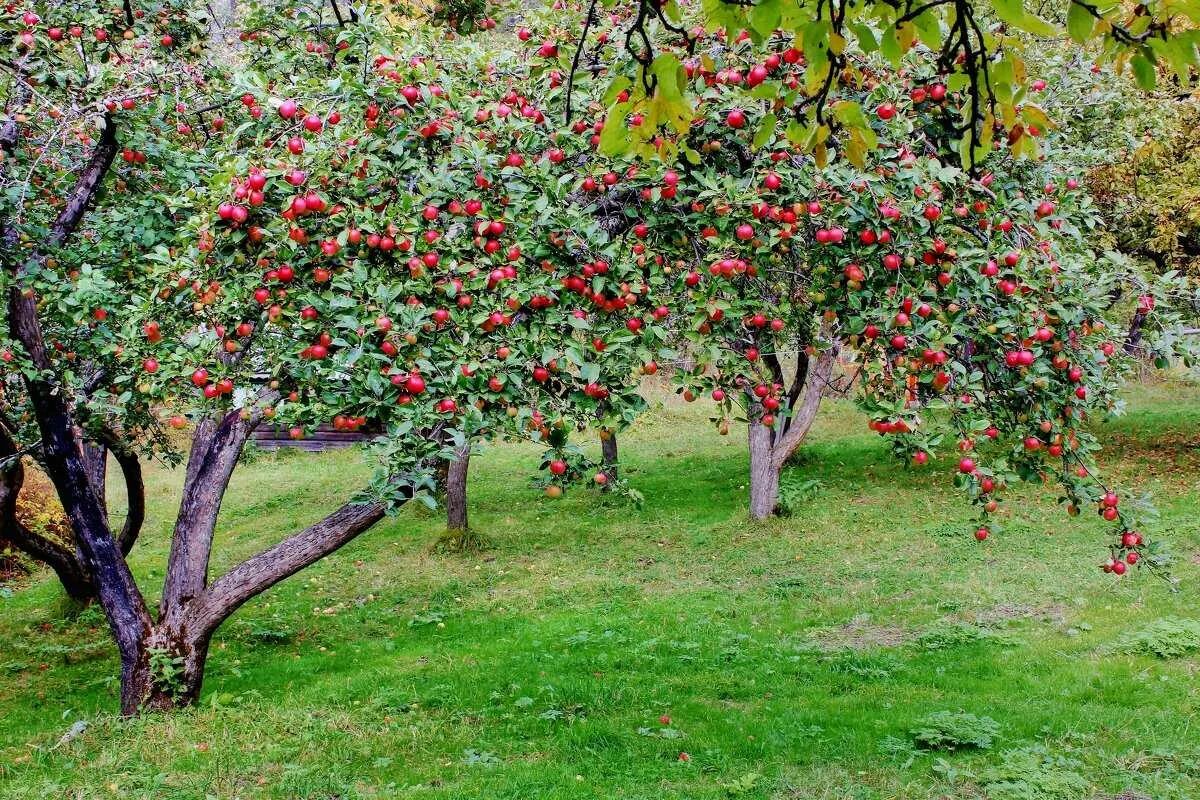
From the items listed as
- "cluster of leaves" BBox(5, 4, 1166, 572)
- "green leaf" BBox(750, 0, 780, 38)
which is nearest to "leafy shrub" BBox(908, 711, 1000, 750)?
"cluster of leaves" BBox(5, 4, 1166, 572)

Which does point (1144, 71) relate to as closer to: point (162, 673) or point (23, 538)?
point (162, 673)

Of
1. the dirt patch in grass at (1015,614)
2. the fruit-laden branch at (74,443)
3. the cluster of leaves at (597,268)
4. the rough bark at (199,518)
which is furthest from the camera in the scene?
the dirt patch in grass at (1015,614)

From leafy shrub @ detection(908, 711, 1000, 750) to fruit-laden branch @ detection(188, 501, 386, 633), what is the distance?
4.49m

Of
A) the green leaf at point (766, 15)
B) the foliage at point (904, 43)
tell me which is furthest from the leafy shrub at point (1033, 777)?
the green leaf at point (766, 15)

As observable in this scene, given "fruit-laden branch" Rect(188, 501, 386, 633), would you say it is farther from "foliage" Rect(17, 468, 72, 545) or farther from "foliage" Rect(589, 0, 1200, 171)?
"foliage" Rect(17, 468, 72, 545)

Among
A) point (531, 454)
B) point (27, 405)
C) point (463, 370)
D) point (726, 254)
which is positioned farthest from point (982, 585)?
point (531, 454)

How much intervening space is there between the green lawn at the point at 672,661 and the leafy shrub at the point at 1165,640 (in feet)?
0.16

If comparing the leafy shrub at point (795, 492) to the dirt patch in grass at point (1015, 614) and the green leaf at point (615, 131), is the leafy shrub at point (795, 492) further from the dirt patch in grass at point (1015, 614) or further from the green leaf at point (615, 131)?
the green leaf at point (615, 131)

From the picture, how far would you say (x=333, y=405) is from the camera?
15.4 ft

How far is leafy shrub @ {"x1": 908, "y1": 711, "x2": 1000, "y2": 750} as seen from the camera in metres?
6.47

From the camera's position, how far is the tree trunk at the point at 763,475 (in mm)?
15312

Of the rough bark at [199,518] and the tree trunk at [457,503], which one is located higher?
the rough bark at [199,518]

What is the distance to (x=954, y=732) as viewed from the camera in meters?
6.58

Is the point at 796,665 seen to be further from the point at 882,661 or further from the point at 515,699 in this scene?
the point at 515,699
